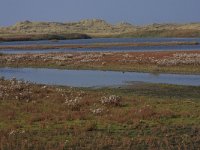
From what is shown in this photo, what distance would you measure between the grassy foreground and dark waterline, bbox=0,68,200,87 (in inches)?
294

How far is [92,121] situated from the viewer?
1986 centimetres

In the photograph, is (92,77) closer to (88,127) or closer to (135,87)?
(135,87)

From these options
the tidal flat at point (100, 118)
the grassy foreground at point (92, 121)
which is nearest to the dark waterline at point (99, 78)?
the tidal flat at point (100, 118)

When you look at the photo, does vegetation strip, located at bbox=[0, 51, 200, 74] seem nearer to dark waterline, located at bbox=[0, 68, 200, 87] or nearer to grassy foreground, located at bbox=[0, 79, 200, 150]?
dark waterline, located at bbox=[0, 68, 200, 87]

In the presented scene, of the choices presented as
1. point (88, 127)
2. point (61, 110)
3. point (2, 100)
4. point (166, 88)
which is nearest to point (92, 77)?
point (166, 88)

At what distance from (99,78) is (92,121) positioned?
67.6 ft

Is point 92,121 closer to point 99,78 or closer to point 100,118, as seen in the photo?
point 100,118

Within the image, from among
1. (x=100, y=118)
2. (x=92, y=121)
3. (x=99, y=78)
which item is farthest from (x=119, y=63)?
(x=92, y=121)

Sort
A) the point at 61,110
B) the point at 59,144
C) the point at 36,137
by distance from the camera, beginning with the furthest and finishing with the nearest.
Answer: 1. the point at 61,110
2. the point at 36,137
3. the point at 59,144

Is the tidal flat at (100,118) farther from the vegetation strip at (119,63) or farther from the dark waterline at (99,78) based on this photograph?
the vegetation strip at (119,63)

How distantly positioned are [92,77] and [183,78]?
7.14 m

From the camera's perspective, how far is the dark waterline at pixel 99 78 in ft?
120

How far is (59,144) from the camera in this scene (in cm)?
1598

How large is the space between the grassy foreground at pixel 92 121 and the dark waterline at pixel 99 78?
Answer: 746 centimetres
